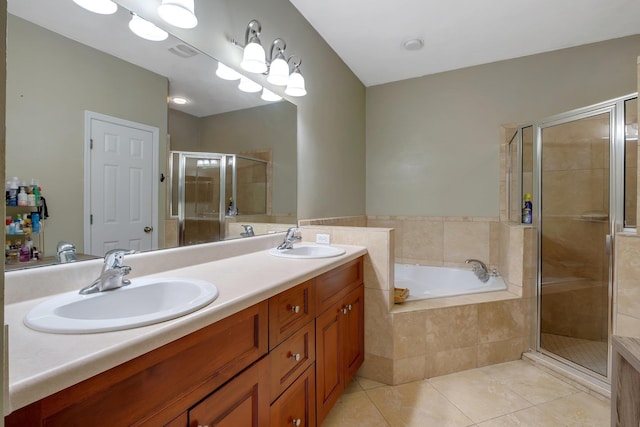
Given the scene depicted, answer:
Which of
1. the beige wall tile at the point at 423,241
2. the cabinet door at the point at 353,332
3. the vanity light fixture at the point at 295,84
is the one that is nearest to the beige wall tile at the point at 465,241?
the beige wall tile at the point at 423,241

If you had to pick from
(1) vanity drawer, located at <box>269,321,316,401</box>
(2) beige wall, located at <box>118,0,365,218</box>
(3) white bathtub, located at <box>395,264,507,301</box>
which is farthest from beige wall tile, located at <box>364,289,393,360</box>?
(3) white bathtub, located at <box>395,264,507,301</box>

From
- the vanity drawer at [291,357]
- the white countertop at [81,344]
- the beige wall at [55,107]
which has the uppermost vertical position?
the beige wall at [55,107]

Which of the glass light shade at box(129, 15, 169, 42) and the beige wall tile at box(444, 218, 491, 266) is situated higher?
the glass light shade at box(129, 15, 169, 42)

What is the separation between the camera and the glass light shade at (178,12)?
1142mm

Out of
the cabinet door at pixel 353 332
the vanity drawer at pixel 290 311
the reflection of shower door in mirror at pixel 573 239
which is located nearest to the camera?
the vanity drawer at pixel 290 311

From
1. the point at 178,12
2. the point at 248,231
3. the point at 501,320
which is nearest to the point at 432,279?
the point at 501,320

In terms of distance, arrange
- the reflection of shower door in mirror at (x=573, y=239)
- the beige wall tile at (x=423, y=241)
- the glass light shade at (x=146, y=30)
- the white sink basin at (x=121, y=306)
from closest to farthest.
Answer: the white sink basin at (x=121, y=306) < the glass light shade at (x=146, y=30) < the reflection of shower door in mirror at (x=573, y=239) < the beige wall tile at (x=423, y=241)

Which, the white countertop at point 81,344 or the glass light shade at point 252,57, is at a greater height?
the glass light shade at point 252,57

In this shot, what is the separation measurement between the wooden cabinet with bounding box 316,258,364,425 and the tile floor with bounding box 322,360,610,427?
0.57ft

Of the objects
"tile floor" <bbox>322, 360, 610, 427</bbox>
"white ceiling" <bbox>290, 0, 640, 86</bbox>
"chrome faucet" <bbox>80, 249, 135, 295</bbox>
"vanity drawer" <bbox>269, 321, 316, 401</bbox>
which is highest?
"white ceiling" <bbox>290, 0, 640, 86</bbox>

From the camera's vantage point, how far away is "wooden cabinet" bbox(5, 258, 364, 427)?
0.52 m

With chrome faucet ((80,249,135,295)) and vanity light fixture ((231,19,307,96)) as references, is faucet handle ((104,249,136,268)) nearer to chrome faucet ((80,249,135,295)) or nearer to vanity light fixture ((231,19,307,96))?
chrome faucet ((80,249,135,295))

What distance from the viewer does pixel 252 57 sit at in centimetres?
154

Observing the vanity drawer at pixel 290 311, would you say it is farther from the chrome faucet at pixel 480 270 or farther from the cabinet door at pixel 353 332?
the chrome faucet at pixel 480 270
